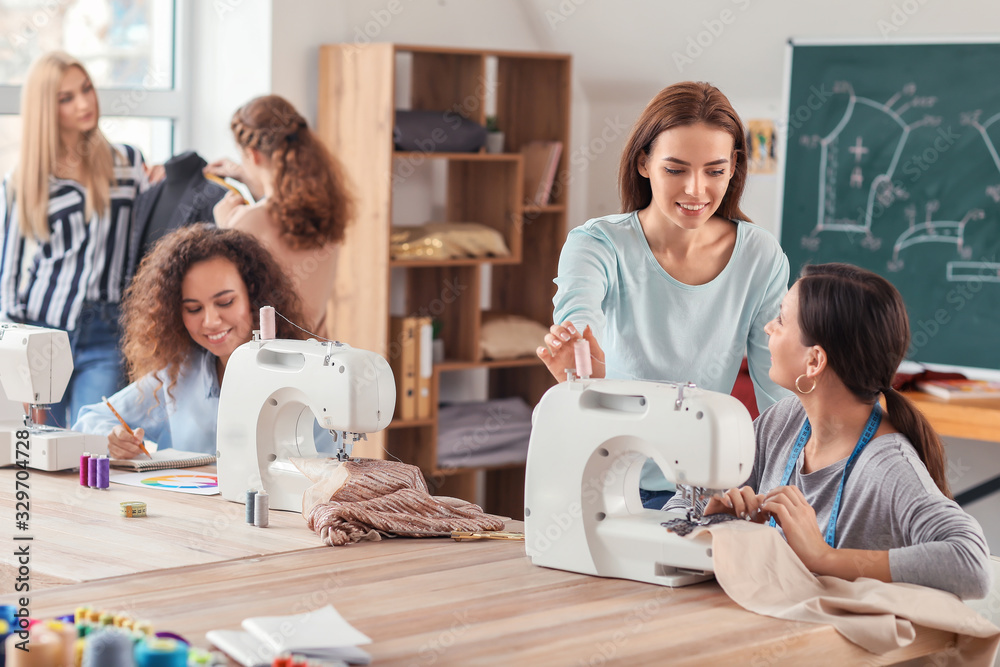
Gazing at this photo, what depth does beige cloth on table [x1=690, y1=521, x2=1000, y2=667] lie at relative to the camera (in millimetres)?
1461

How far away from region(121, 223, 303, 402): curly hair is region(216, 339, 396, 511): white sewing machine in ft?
1.71

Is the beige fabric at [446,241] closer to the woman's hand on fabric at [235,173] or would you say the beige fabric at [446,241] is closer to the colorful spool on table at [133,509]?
the woman's hand on fabric at [235,173]

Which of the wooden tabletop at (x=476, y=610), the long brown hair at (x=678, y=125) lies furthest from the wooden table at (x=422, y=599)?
the long brown hair at (x=678, y=125)

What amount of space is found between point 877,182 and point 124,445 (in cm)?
269

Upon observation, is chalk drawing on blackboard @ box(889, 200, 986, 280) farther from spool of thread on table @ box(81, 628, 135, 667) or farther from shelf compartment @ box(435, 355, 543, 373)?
spool of thread on table @ box(81, 628, 135, 667)

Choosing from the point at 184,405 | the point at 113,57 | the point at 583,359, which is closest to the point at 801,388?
the point at 583,359

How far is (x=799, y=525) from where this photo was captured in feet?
5.28

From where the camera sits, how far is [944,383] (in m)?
3.66

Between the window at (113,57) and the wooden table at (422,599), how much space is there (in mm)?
2534

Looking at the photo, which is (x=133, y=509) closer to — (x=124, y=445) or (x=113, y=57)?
(x=124, y=445)

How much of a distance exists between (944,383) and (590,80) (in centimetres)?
189

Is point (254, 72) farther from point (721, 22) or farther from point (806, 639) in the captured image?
point (806, 639)

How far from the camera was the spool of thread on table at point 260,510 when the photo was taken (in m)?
1.93

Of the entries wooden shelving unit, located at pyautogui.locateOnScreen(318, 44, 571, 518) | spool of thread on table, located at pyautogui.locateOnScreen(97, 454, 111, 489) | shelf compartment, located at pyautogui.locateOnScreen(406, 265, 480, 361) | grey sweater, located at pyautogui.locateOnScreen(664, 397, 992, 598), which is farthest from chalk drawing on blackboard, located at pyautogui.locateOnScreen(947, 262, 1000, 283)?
spool of thread on table, located at pyautogui.locateOnScreen(97, 454, 111, 489)
